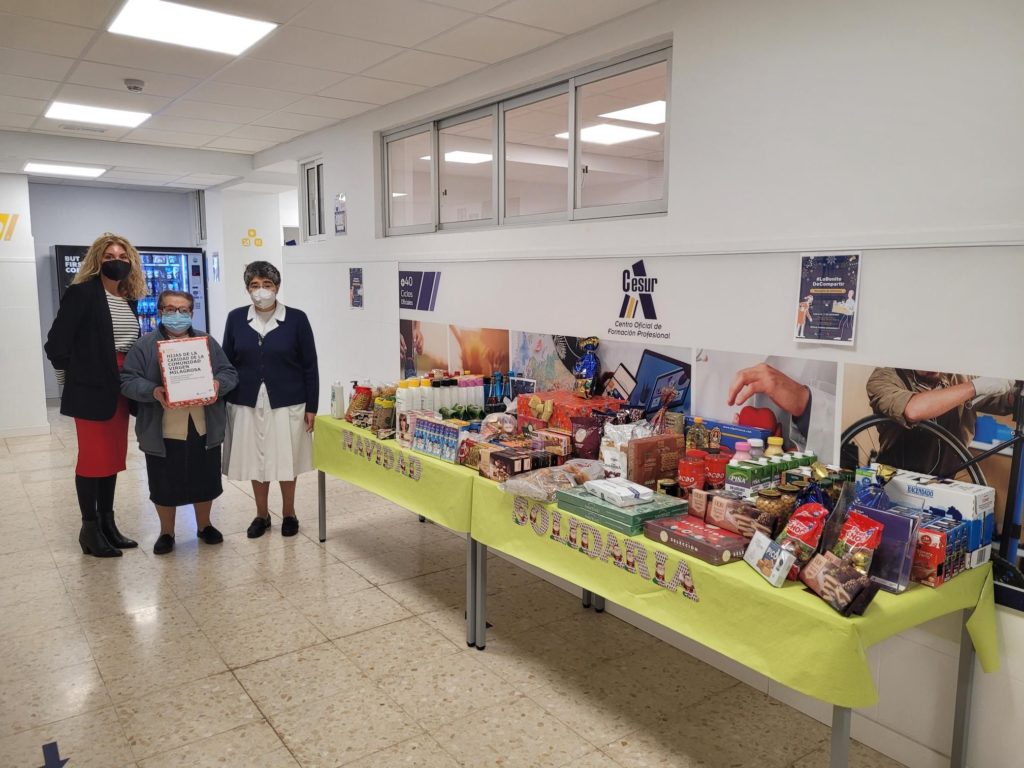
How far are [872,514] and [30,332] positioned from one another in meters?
8.20

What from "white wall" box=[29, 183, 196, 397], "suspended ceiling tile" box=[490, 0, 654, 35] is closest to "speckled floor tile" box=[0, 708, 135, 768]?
"suspended ceiling tile" box=[490, 0, 654, 35]

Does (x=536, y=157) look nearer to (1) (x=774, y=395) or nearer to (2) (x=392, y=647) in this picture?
(1) (x=774, y=395)

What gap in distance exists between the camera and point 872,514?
6.82 ft

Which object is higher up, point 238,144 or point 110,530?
point 238,144

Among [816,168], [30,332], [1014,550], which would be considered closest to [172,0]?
[816,168]

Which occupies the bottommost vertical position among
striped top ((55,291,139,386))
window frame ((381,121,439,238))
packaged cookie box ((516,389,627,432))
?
packaged cookie box ((516,389,627,432))

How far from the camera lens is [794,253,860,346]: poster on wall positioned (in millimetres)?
2609

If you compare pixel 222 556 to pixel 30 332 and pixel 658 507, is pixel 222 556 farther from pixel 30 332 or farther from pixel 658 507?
pixel 30 332

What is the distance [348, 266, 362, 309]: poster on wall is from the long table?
289 cm

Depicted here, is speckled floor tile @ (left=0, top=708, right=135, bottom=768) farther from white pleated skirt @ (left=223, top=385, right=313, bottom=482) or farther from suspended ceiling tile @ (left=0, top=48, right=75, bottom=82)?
→ suspended ceiling tile @ (left=0, top=48, right=75, bottom=82)

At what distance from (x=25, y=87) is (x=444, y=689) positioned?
4637 millimetres

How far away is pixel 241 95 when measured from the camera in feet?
16.4

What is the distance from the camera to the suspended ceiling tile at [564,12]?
325 cm

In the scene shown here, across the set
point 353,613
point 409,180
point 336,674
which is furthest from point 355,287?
point 336,674
